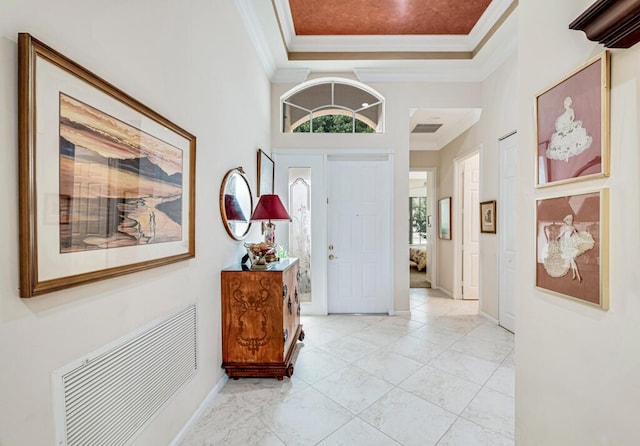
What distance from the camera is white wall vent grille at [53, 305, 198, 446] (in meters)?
0.99

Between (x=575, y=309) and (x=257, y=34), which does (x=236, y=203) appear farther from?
(x=575, y=309)

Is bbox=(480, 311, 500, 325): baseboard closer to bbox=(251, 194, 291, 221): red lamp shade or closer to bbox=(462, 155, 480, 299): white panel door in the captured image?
bbox=(462, 155, 480, 299): white panel door

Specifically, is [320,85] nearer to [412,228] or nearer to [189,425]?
[189,425]

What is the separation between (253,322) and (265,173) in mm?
1880

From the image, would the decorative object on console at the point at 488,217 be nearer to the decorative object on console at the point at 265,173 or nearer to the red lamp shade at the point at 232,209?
the decorative object on console at the point at 265,173

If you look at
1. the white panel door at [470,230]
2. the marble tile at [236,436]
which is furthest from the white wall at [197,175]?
the white panel door at [470,230]

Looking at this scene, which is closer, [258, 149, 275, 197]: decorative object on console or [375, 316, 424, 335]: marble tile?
[258, 149, 275, 197]: decorative object on console

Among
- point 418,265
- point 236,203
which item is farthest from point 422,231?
point 236,203

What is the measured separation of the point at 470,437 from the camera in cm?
175

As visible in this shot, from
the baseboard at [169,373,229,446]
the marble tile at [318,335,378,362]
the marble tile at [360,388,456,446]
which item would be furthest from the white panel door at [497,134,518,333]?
the baseboard at [169,373,229,446]

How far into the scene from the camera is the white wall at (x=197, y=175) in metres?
0.82

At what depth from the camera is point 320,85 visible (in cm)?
413

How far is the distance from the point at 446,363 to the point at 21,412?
2.87 meters

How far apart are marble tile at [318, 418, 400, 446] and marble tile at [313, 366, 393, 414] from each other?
0.15 meters
